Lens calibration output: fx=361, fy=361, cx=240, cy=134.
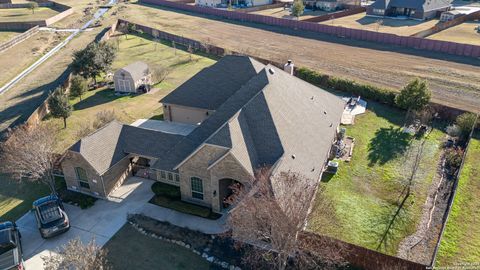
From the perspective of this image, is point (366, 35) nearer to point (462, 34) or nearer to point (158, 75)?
point (462, 34)

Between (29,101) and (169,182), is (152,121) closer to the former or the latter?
(169,182)

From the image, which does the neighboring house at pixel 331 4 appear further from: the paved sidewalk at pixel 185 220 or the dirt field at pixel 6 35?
the paved sidewalk at pixel 185 220

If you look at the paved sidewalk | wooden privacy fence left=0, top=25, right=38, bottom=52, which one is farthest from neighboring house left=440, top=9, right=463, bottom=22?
wooden privacy fence left=0, top=25, right=38, bottom=52

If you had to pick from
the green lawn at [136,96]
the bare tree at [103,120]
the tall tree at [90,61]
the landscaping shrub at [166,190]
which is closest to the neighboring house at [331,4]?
the green lawn at [136,96]

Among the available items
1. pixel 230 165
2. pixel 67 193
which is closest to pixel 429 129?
pixel 230 165

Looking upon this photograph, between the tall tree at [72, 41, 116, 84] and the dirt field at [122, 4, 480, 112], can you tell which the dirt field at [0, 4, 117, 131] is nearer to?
the tall tree at [72, 41, 116, 84]

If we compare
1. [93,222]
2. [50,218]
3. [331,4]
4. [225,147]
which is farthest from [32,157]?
[331,4]
